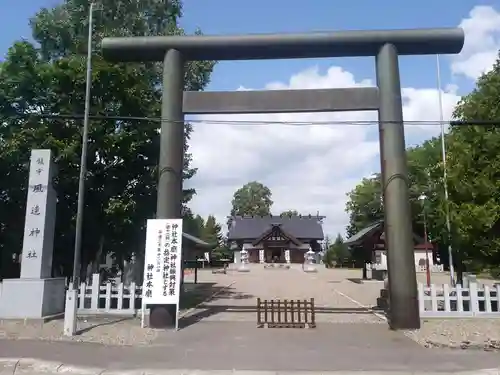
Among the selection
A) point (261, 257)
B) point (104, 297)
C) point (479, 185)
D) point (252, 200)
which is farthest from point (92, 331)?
point (252, 200)

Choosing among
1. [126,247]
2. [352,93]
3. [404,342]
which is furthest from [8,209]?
[404,342]

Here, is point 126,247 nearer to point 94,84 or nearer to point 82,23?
point 94,84

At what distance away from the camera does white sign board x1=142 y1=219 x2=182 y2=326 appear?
1170 centimetres

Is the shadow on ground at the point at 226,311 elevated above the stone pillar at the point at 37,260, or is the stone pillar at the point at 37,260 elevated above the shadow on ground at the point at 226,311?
the stone pillar at the point at 37,260

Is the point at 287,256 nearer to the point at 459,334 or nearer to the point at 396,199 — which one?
the point at 396,199

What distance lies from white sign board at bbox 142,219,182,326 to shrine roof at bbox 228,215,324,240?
203ft

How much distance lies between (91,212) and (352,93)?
950 cm

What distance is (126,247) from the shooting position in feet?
59.2

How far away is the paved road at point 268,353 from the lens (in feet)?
26.0

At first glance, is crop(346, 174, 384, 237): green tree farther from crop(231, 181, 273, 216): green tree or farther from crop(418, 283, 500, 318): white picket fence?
crop(418, 283, 500, 318): white picket fence

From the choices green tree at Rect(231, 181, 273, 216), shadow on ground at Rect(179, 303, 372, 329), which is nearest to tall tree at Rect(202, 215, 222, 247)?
green tree at Rect(231, 181, 273, 216)

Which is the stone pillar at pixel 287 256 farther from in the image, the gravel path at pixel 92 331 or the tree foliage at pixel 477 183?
the gravel path at pixel 92 331

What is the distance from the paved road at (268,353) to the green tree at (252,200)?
8291 centimetres

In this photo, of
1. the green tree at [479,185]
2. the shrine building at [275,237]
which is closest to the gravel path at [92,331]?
the green tree at [479,185]
